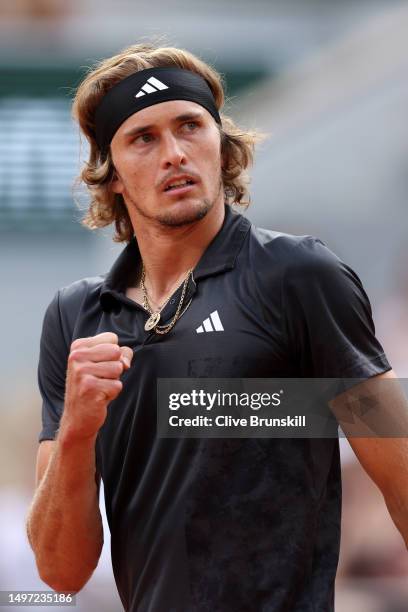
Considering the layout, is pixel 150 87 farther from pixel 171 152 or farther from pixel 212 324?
pixel 212 324

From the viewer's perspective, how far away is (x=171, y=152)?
248 cm

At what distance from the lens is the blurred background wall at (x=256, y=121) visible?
22.4ft

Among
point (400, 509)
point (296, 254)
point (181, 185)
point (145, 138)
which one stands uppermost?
point (145, 138)

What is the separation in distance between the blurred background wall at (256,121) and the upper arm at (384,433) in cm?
405

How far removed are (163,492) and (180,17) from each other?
585cm

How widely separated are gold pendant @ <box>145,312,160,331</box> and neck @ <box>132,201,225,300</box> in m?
0.11

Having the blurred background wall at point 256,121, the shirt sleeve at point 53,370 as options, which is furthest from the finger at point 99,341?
the blurred background wall at point 256,121

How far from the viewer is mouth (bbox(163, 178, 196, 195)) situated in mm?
2471

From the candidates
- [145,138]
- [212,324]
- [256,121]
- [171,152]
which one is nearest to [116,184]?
[145,138]

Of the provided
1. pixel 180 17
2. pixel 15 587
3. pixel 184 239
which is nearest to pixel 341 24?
pixel 180 17

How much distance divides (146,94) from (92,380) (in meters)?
0.79

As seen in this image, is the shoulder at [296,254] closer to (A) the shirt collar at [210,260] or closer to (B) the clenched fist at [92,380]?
(A) the shirt collar at [210,260]

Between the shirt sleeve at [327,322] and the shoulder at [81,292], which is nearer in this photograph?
the shirt sleeve at [327,322]

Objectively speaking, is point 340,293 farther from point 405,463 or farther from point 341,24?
point 341,24
